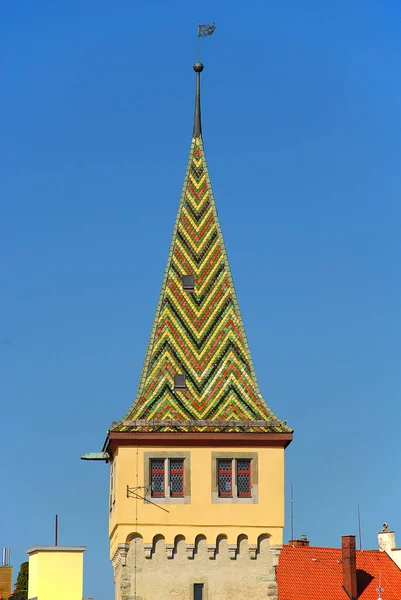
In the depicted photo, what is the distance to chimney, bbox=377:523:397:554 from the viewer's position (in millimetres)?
77812

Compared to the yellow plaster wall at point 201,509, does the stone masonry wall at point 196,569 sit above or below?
below

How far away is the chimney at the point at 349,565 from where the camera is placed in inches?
2815

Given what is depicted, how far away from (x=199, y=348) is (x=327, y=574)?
22.9 meters

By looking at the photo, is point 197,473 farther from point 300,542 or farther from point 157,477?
point 300,542

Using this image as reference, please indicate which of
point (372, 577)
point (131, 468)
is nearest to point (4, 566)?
point (131, 468)

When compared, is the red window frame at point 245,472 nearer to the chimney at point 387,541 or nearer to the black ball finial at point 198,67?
the black ball finial at point 198,67

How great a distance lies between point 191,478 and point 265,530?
96.0 inches

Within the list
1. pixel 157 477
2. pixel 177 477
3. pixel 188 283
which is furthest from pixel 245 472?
pixel 188 283

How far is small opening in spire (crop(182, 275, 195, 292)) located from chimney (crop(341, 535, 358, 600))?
22605 millimetres

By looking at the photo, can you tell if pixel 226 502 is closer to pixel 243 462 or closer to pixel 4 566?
pixel 243 462

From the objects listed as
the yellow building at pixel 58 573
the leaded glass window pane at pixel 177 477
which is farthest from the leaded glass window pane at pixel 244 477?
the yellow building at pixel 58 573

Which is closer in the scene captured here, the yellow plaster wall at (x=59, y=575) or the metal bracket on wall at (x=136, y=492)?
the metal bracket on wall at (x=136, y=492)

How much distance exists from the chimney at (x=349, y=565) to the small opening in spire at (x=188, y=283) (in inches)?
890

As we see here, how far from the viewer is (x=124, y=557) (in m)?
49.1
